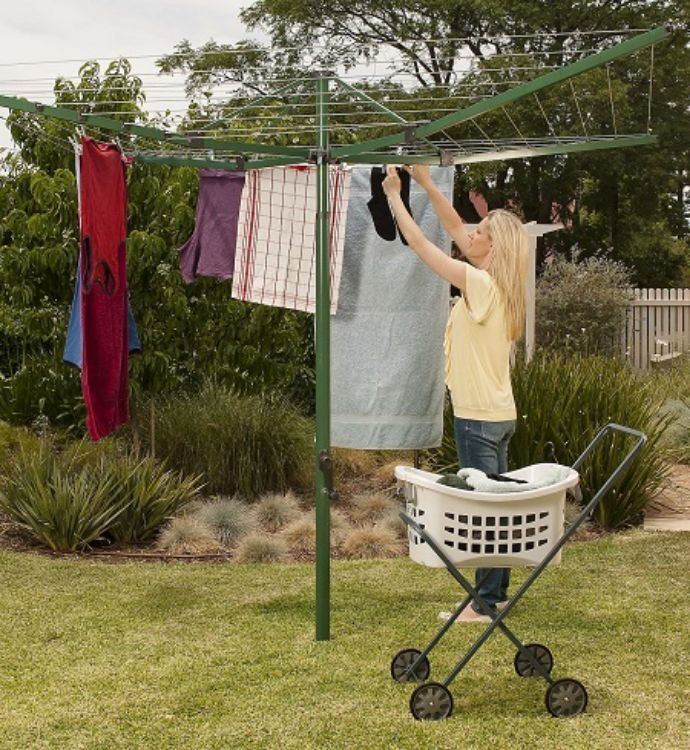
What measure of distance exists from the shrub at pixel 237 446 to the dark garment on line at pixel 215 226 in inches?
82.8

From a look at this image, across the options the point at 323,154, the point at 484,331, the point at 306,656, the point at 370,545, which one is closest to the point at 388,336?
the point at 484,331

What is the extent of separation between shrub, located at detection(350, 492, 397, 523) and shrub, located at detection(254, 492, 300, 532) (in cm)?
40

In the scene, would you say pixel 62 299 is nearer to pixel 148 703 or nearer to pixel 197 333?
pixel 197 333

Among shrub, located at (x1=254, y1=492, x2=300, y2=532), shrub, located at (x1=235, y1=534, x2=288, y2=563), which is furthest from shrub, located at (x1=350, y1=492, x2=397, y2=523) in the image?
shrub, located at (x1=235, y1=534, x2=288, y2=563)

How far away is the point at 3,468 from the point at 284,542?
225 centimetres

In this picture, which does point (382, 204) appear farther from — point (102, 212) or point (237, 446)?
point (237, 446)

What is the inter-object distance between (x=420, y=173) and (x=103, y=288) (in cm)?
173

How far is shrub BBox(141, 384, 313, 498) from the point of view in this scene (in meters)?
9.00

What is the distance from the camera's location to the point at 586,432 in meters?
8.44

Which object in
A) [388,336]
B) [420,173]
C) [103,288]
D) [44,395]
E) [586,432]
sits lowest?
[44,395]

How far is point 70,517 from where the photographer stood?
762 centimetres

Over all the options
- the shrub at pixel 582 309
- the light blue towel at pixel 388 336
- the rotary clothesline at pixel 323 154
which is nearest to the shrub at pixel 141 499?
the light blue towel at pixel 388 336

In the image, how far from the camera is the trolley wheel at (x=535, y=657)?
4930mm

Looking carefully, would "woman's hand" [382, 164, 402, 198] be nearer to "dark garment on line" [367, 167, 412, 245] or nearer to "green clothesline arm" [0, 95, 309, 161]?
"dark garment on line" [367, 167, 412, 245]
